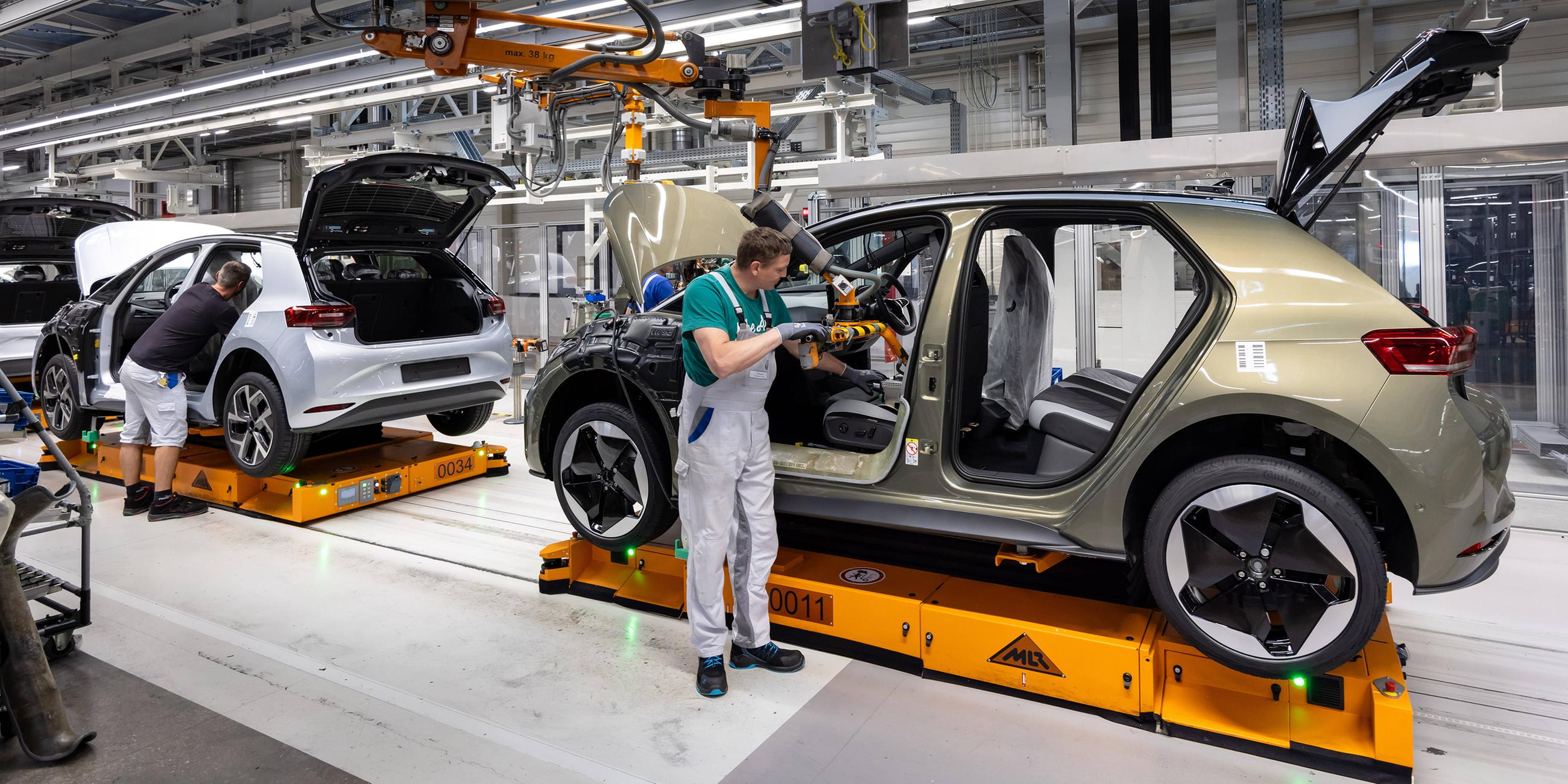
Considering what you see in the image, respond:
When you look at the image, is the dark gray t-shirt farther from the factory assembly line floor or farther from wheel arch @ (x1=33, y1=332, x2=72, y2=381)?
wheel arch @ (x1=33, y1=332, x2=72, y2=381)

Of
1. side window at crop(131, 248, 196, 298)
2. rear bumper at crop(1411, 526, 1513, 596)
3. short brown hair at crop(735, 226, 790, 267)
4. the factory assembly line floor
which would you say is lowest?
the factory assembly line floor

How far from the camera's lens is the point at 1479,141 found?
552 centimetres

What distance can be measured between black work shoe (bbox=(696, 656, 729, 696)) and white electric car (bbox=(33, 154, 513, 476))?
2.88 m

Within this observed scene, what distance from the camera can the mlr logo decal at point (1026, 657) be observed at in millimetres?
2818

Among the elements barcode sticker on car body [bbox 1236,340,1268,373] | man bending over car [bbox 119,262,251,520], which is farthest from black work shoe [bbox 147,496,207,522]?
barcode sticker on car body [bbox 1236,340,1268,373]

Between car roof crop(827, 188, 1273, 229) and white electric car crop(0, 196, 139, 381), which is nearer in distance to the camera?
car roof crop(827, 188, 1273, 229)

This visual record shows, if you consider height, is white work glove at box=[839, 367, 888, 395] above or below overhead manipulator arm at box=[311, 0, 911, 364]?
below

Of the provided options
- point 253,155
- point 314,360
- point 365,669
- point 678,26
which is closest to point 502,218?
point 253,155

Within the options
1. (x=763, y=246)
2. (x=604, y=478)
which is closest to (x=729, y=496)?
(x=763, y=246)

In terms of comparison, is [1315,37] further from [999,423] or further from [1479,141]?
[999,423]

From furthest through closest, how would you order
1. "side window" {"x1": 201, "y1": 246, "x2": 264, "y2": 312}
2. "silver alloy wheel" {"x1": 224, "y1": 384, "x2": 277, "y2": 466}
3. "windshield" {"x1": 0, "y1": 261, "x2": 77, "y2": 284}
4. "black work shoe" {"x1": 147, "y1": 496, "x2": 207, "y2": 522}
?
"windshield" {"x1": 0, "y1": 261, "x2": 77, "y2": 284} → "side window" {"x1": 201, "y1": 246, "x2": 264, "y2": 312} → "black work shoe" {"x1": 147, "y1": 496, "x2": 207, "y2": 522} → "silver alloy wheel" {"x1": 224, "y1": 384, "x2": 277, "y2": 466}

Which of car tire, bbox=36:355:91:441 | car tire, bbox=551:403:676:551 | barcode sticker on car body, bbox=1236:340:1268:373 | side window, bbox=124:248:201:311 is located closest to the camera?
barcode sticker on car body, bbox=1236:340:1268:373

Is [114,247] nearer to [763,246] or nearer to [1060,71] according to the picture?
[763,246]

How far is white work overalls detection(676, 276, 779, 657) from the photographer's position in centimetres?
290
